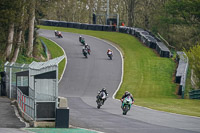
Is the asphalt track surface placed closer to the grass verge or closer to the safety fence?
the grass verge

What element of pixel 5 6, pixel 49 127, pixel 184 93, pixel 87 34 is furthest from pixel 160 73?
pixel 49 127

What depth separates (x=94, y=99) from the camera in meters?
31.6

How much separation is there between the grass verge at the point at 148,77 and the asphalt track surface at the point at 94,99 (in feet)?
4.29

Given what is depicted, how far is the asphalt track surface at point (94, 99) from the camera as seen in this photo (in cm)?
1767

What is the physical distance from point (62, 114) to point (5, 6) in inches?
925

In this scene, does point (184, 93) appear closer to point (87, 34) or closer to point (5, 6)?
point (5, 6)

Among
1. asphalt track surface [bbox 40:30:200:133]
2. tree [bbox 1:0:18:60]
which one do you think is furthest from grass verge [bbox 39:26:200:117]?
tree [bbox 1:0:18:60]

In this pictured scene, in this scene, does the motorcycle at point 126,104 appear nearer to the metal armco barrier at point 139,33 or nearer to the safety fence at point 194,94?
the safety fence at point 194,94

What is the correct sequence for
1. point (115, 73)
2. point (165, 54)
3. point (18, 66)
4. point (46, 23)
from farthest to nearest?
point (46, 23)
point (165, 54)
point (115, 73)
point (18, 66)

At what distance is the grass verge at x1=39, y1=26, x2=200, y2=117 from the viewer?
32.2 m

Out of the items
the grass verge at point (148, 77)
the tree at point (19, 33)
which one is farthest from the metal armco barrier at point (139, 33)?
the tree at point (19, 33)

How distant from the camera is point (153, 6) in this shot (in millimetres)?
83375

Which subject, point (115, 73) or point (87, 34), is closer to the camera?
point (115, 73)

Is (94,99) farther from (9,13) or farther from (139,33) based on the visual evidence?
(139,33)
